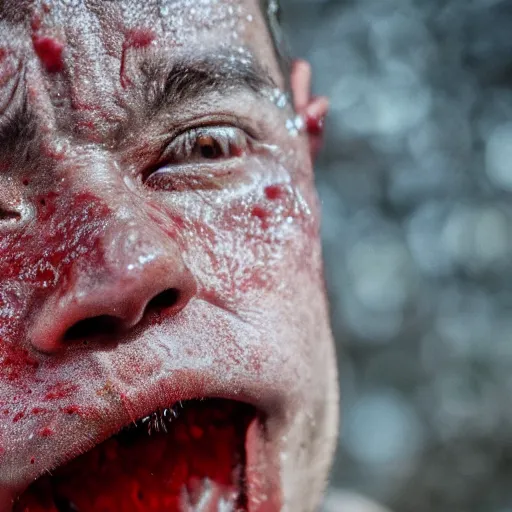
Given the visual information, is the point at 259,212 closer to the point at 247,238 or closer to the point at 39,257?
the point at 247,238

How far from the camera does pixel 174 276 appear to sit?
85 centimetres

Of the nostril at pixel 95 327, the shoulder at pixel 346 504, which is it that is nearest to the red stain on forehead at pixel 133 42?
the nostril at pixel 95 327

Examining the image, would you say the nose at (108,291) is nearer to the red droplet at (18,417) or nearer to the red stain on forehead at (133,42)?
the red droplet at (18,417)

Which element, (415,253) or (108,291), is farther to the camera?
(415,253)

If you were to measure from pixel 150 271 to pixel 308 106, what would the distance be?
2.50 feet

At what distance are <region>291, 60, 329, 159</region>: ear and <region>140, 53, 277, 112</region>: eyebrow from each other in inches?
10.6

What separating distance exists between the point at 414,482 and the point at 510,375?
101 cm

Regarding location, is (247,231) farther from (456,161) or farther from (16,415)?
(456,161)

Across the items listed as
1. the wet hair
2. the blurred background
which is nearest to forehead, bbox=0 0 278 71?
the wet hair

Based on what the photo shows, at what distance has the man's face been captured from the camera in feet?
2.64

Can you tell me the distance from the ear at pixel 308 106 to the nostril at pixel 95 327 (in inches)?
27.8

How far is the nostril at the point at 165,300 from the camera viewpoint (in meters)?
0.86

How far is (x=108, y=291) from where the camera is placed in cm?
79

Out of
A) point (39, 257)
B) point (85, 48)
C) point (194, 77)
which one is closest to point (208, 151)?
point (194, 77)
